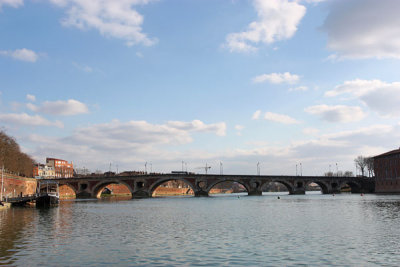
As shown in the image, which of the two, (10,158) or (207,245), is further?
(10,158)

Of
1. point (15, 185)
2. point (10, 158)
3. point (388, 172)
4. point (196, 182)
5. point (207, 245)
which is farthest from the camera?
point (388, 172)

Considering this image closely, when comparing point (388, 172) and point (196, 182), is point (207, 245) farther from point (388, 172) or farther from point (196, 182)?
point (388, 172)

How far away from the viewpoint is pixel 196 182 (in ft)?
444

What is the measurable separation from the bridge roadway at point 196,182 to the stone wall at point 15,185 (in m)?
23.0

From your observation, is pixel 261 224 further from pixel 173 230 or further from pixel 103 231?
pixel 103 231

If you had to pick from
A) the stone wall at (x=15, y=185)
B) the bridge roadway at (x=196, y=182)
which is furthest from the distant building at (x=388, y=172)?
the stone wall at (x=15, y=185)

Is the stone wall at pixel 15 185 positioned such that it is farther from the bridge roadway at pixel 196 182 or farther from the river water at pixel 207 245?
the river water at pixel 207 245

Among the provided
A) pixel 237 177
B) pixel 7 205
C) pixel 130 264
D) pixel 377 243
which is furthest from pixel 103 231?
pixel 237 177

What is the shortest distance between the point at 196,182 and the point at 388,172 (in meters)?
67.5

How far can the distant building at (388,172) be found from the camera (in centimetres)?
13125

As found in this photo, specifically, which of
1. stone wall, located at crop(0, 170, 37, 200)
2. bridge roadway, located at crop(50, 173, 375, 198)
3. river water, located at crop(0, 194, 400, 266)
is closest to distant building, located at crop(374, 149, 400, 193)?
bridge roadway, located at crop(50, 173, 375, 198)

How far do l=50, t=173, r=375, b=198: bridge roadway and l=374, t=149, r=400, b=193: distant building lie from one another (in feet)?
40.3

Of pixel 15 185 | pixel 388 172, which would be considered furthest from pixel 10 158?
pixel 388 172

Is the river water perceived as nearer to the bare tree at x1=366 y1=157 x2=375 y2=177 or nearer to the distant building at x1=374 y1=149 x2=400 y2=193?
the distant building at x1=374 y1=149 x2=400 y2=193
